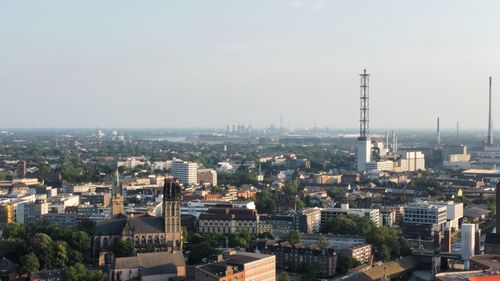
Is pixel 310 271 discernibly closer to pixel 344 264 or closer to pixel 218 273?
pixel 344 264

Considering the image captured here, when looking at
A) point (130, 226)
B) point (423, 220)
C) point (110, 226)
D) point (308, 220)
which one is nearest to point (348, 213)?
point (308, 220)

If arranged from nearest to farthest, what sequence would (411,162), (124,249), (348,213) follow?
(124,249) → (348,213) → (411,162)

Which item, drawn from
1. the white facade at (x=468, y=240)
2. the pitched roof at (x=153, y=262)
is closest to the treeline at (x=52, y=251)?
the pitched roof at (x=153, y=262)

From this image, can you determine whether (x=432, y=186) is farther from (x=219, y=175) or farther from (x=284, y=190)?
(x=219, y=175)

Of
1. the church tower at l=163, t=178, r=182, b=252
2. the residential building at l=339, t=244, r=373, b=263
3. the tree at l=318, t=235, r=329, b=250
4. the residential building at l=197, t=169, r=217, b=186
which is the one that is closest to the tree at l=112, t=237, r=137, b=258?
the church tower at l=163, t=178, r=182, b=252

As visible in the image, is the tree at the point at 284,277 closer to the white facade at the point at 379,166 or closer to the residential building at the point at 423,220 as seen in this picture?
the residential building at the point at 423,220

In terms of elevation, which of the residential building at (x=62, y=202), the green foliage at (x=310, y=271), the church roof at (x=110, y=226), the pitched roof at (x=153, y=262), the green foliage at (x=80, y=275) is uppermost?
the church roof at (x=110, y=226)

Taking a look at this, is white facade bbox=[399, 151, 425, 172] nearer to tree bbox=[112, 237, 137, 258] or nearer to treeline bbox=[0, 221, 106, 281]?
treeline bbox=[0, 221, 106, 281]

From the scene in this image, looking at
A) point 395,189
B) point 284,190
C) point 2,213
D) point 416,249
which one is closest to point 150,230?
point 416,249
